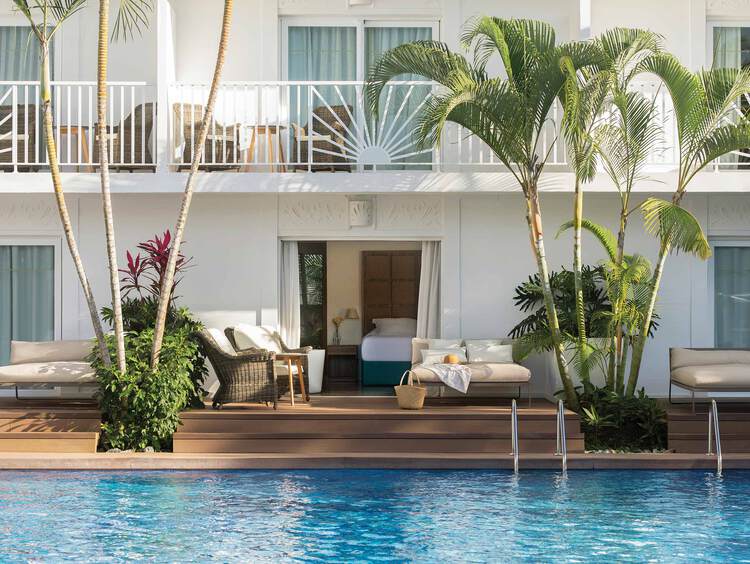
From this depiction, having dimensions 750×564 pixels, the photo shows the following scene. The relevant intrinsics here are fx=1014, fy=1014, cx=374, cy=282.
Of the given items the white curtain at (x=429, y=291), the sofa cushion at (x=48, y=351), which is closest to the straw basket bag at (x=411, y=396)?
the white curtain at (x=429, y=291)

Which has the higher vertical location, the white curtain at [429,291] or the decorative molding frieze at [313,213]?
the decorative molding frieze at [313,213]

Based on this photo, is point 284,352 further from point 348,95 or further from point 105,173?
point 348,95

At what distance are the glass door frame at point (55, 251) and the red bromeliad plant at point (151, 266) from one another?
0.94 metres

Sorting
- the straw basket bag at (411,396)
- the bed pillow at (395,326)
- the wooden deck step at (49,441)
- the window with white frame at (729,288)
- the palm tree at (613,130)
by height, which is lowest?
the wooden deck step at (49,441)

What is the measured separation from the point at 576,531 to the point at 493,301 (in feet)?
17.6

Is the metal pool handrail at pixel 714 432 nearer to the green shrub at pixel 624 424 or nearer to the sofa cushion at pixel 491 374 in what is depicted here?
the green shrub at pixel 624 424

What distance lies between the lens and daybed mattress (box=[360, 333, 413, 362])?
13484 millimetres

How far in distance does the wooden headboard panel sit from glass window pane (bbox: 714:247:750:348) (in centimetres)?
511

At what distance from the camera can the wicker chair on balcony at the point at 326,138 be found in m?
11.6

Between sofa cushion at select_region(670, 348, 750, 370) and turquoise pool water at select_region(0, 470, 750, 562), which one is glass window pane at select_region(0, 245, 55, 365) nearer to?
turquoise pool water at select_region(0, 470, 750, 562)

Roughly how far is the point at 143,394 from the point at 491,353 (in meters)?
3.94

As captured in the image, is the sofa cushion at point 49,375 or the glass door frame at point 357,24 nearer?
the sofa cushion at point 49,375

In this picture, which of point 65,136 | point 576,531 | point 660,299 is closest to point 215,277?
point 65,136

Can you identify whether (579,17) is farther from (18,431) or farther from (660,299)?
(18,431)
